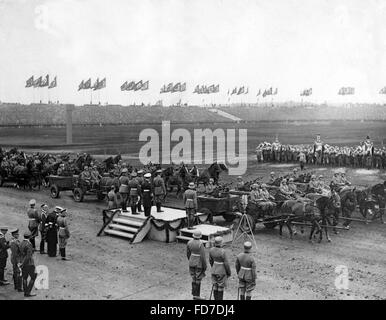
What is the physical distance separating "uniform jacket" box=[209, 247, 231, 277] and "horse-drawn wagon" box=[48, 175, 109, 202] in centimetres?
1097

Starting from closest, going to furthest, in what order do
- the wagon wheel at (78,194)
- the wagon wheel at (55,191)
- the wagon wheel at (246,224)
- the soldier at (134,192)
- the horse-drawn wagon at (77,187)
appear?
the wagon wheel at (246,224) → the soldier at (134,192) → the horse-drawn wagon at (77,187) → the wagon wheel at (78,194) → the wagon wheel at (55,191)

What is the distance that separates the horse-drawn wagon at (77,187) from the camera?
20.3 meters

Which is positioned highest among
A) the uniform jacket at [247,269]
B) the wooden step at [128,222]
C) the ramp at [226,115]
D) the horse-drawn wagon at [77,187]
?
the ramp at [226,115]

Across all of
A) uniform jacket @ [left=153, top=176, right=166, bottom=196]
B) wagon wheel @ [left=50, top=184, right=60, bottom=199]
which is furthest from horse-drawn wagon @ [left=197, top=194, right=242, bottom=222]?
wagon wheel @ [left=50, top=184, right=60, bottom=199]

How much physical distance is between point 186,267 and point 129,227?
3669mm

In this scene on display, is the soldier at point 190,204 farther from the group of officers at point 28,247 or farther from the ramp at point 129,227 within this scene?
the group of officers at point 28,247

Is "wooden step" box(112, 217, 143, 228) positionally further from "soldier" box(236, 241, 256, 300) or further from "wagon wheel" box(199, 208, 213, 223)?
"soldier" box(236, 241, 256, 300)

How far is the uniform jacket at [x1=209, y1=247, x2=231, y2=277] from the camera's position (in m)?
9.16

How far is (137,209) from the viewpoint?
54.2ft

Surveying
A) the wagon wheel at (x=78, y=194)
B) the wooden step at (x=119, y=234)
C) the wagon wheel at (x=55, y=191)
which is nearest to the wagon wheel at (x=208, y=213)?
the wooden step at (x=119, y=234)

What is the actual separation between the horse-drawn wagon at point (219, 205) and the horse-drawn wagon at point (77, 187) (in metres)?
5.20

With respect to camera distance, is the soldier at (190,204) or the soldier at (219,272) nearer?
the soldier at (219,272)
